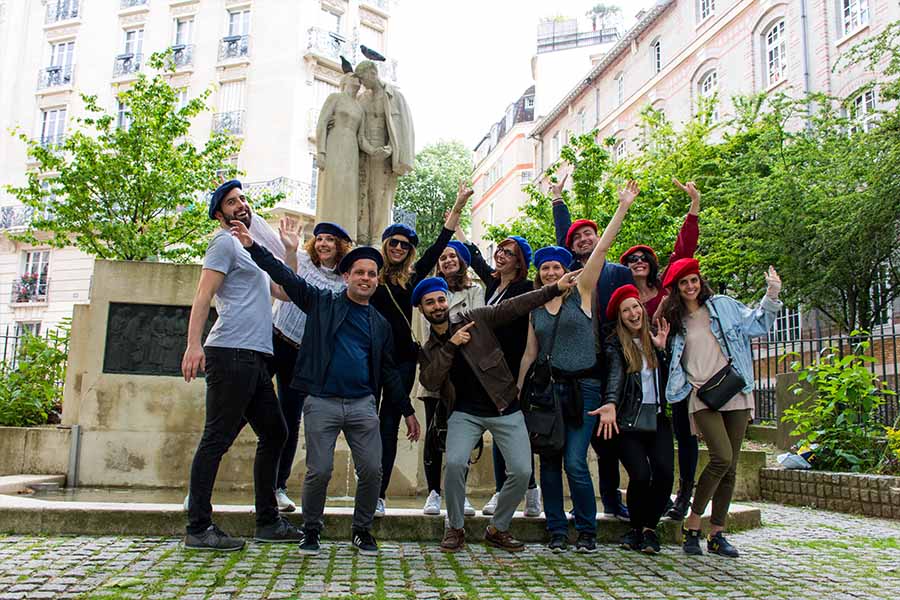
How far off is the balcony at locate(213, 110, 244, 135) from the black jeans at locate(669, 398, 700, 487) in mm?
31903

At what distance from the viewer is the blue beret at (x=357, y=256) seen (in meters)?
5.15

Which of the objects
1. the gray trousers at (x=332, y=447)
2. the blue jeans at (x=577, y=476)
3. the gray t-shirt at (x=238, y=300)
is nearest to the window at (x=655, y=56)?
the blue jeans at (x=577, y=476)

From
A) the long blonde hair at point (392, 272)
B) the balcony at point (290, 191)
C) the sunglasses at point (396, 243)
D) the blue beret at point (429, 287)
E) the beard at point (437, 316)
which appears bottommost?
the beard at point (437, 316)

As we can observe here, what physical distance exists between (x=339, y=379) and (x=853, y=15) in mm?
24476

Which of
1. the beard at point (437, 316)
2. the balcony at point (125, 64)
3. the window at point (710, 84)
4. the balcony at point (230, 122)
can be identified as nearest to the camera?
the beard at point (437, 316)

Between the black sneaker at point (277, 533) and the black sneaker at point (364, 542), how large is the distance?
0.40 meters

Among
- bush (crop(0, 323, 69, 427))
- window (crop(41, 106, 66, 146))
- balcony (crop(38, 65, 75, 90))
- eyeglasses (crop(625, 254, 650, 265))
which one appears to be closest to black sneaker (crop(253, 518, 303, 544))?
eyeglasses (crop(625, 254, 650, 265))

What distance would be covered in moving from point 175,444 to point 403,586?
413cm

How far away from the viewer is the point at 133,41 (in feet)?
124

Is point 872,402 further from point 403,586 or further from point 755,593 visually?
point 403,586

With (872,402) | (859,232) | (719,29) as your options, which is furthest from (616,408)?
(719,29)

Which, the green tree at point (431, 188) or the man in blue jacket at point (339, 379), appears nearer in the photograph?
the man in blue jacket at point (339, 379)

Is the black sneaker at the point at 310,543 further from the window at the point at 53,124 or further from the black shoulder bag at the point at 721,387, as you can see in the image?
the window at the point at 53,124

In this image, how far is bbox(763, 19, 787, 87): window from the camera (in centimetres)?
2714
